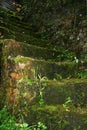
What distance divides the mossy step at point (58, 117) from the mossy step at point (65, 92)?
23cm

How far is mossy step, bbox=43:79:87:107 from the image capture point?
4402 millimetres

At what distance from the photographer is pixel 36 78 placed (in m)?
4.44

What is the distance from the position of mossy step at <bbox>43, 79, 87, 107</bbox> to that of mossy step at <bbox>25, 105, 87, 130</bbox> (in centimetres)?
23

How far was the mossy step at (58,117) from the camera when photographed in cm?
408

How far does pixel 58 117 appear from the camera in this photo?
13.4 feet

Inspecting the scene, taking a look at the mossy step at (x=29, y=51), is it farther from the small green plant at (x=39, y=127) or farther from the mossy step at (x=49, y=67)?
the small green plant at (x=39, y=127)

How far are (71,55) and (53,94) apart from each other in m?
1.64

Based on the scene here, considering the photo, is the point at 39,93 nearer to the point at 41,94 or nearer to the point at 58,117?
the point at 41,94

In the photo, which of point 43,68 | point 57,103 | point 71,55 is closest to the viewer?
point 57,103

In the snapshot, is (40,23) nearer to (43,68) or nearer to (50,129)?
(43,68)

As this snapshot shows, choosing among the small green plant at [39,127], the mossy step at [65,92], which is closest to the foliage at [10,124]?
the small green plant at [39,127]

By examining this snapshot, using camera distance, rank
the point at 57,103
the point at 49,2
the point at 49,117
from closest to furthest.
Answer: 1. the point at 49,117
2. the point at 57,103
3. the point at 49,2

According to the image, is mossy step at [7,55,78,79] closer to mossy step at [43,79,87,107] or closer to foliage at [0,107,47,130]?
mossy step at [43,79,87,107]

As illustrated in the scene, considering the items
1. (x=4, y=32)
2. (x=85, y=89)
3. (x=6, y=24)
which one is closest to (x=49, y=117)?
(x=85, y=89)
